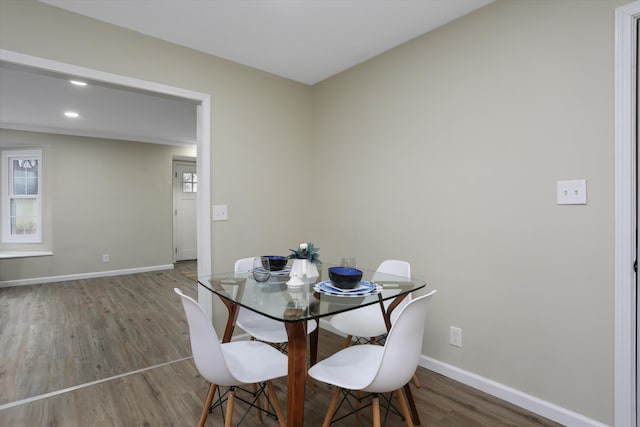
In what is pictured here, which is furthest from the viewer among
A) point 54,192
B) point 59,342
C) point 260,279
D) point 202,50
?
point 54,192

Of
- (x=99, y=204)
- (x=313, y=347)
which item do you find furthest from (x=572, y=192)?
(x=99, y=204)

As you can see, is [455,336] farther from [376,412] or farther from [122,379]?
[122,379]

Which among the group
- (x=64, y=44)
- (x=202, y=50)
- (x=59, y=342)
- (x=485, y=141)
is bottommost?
(x=59, y=342)

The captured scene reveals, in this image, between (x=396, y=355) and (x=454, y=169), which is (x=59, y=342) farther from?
(x=454, y=169)

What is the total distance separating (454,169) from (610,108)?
0.88 meters

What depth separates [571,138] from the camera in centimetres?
183

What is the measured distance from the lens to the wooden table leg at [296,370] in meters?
1.38

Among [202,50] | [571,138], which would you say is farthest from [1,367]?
[571,138]

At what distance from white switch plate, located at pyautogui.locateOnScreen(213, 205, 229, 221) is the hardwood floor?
3.91ft

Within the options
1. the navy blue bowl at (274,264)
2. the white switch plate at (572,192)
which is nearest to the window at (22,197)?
the navy blue bowl at (274,264)

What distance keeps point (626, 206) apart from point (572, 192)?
236 mm

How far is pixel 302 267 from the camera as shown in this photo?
192cm

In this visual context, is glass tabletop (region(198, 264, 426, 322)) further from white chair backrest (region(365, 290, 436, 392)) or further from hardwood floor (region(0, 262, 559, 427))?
hardwood floor (region(0, 262, 559, 427))

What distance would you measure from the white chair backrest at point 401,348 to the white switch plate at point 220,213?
2019 mm
